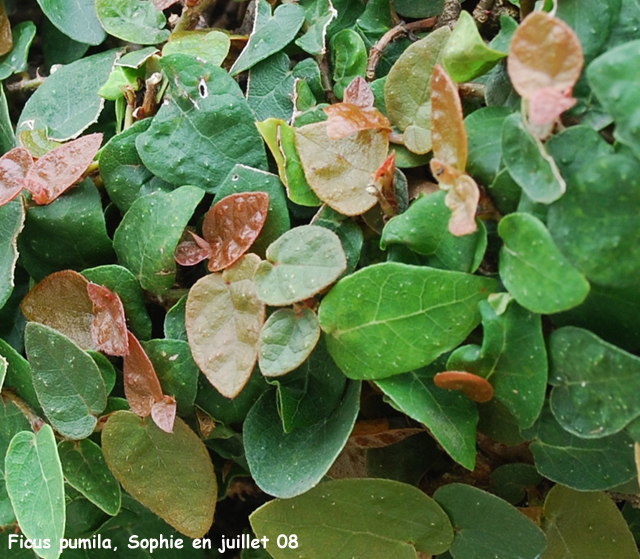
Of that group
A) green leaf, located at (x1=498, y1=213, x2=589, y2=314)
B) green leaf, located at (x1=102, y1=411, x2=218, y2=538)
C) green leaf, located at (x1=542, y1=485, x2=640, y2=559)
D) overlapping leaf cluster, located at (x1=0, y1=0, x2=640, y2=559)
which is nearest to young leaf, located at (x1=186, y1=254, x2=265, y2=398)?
overlapping leaf cluster, located at (x1=0, y1=0, x2=640, y2=559)

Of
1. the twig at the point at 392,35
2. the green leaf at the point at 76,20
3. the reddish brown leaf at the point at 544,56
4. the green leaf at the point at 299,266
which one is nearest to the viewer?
the reddish brown leaf at the point at 544,56

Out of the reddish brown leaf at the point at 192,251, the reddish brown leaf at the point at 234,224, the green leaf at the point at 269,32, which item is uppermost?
the green leaf at the point at 269,32

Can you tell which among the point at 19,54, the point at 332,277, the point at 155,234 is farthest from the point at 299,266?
the point at 19,54

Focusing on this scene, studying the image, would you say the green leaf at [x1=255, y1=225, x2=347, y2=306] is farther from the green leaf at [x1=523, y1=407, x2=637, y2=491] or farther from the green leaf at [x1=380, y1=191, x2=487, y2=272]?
the green leaf at [x1=523, y1=407, x2=637, y2=491]

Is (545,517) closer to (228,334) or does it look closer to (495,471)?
(495,471)

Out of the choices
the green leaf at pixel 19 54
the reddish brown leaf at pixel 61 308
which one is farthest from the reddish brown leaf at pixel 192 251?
the green leaf at pixel 19 54

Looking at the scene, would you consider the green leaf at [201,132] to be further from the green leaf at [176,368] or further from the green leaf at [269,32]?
the green leaf at [176,368]

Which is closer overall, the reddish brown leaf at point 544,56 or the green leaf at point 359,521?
the reddish brown leaf at point 544,56

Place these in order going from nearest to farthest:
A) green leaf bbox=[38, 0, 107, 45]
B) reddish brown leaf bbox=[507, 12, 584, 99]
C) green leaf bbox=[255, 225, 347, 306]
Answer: reddish brown leaf bbox=[507, 12, 584, 99] → green leaf bbox=[255, 225, 347, 306] → green leaf bbox=[38, 0, 107, 45]
